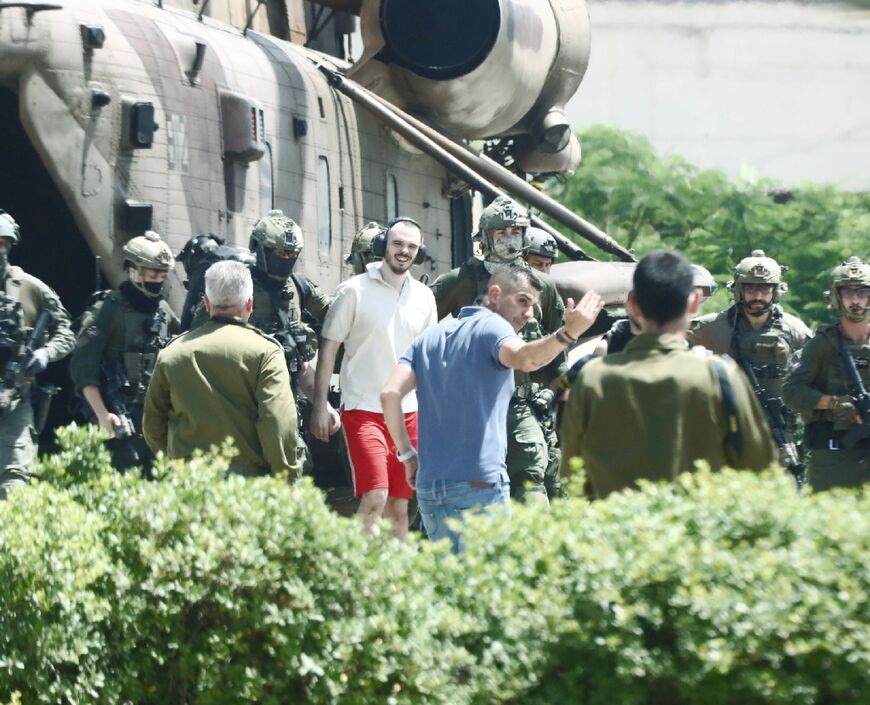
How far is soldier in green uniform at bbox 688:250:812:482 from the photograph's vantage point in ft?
36.4

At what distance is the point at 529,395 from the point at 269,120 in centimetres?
376

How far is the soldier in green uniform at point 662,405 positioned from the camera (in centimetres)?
641

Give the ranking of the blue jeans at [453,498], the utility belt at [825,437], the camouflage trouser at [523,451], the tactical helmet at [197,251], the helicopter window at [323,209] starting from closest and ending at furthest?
1. the blue jeans at [453,498]
2. the camouflage trouser at [523,451]
3. the utility belt at [825,437]
4. the tactical helmet at [197,251]
5. the helicopter window at [323,209]

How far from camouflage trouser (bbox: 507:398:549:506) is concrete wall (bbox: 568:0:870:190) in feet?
109

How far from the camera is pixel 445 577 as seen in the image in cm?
590

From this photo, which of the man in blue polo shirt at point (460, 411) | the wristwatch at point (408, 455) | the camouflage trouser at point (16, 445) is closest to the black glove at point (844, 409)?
the man in blue polo shirt at point (460, 411)

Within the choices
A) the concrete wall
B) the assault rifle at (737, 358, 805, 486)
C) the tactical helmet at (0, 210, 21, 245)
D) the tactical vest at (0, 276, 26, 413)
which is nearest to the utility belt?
the assault rifle at (737, 358, 805, 486)

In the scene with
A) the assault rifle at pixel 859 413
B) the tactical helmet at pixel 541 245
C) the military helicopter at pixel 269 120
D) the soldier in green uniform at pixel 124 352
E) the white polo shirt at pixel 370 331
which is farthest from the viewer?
the tactical helmet at pixel 541 245

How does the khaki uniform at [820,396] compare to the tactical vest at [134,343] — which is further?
the tactical vest at [134,343]

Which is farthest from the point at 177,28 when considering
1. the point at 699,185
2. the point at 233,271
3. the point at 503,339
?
the point at 699,185

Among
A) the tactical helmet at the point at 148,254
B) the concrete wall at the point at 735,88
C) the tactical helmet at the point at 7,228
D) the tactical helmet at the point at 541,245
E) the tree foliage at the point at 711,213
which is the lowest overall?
the tree foliage at the point at 711,213

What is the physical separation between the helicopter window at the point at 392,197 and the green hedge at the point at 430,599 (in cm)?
842

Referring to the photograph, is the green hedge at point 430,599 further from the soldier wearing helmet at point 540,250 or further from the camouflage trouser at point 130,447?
the soldier wearing helmet at point 540,250

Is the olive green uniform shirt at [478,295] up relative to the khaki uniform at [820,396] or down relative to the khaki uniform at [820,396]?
up
